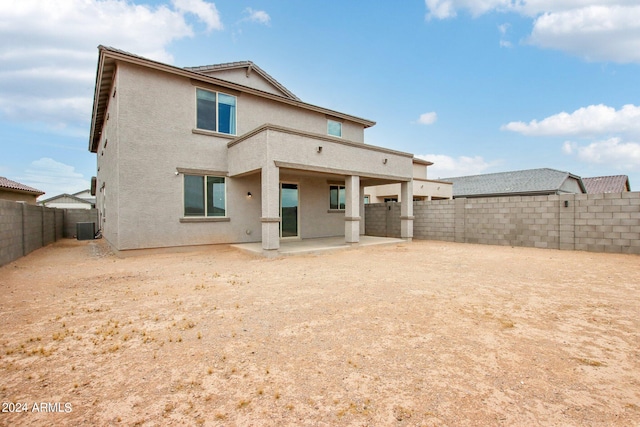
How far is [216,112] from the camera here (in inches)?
441

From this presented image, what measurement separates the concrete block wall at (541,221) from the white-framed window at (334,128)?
5.65 metres

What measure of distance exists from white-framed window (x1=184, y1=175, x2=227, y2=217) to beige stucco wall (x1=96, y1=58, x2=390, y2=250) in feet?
0.75

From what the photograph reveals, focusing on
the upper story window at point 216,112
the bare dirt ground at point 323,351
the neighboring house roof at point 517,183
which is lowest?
the bare dirt ground at point 323,351

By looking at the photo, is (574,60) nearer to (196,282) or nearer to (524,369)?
(524,369)

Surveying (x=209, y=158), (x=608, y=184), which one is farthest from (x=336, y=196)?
(x=608, y=184)

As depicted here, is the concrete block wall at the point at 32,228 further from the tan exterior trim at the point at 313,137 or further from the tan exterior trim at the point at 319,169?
the tan exterior trim at the point at 319,169

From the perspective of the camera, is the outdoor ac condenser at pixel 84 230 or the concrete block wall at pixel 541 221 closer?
the concrete block wall at pixel 541 221

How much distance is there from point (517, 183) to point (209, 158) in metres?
27.9

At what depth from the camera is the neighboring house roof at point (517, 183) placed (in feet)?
81.1

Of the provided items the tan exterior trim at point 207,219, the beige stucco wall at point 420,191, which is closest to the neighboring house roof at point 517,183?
the beige stucco wall at point 420,191

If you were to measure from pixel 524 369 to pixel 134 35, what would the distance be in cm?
1671

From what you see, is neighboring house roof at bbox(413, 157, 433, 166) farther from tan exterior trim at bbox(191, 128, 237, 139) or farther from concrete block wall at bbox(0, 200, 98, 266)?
concrete block wall at bbox(0, 200, 98, 266)

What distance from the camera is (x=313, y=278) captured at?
21.6 ft

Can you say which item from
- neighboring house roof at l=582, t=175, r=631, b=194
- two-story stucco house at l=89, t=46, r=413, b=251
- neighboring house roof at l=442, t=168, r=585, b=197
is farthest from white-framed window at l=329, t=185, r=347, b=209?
neighboring house roof at l=582, t=175, r=631, b=194
